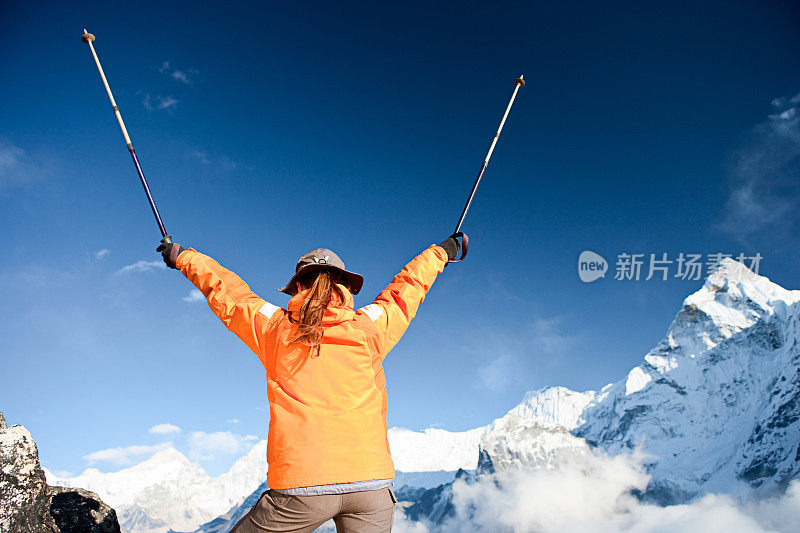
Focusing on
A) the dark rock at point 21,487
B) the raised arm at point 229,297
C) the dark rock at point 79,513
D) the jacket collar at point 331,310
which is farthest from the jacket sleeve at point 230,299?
the dark rock at point 79,513

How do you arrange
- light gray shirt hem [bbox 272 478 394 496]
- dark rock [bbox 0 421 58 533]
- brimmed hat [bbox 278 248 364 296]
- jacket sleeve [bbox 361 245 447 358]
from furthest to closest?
dark rock [bbox 0 421 58 533] → brimmed hat [bbox 278 248 364 296] → jacket sleeve [bbox 361 245 447 358] → light gray shirt hem [bbox 272 478 394 496]

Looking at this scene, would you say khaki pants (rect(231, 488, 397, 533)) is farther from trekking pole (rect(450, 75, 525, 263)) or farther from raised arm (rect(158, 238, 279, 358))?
trekking pole (rect(450, 75, 525, 263))

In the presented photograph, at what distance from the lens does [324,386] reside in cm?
433

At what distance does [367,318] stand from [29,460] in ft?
14.3

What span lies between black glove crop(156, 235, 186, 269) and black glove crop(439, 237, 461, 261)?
296cm

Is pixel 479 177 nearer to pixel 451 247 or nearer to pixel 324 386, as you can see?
pixel 451 247

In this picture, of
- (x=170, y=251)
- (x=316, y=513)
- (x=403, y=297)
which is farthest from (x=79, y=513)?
(x=403, y=297)

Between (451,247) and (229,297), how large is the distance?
2.70 metres

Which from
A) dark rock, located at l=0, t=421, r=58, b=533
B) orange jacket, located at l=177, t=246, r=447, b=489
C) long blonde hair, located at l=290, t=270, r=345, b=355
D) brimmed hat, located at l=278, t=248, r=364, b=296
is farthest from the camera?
dark rock, located at l=0, t=421, r=58, b=533

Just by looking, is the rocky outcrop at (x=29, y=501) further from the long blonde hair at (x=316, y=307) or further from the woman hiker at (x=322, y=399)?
the long blonde hair at (x=316, y=307)

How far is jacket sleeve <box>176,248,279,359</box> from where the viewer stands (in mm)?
4699

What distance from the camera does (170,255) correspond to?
18.3 feet

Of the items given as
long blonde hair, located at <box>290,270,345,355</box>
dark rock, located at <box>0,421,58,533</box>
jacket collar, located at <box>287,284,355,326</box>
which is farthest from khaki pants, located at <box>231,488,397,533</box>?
dark rock, located at <box>0,421,58,533</box>

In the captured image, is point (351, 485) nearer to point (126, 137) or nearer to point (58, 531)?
point (58, 531)
